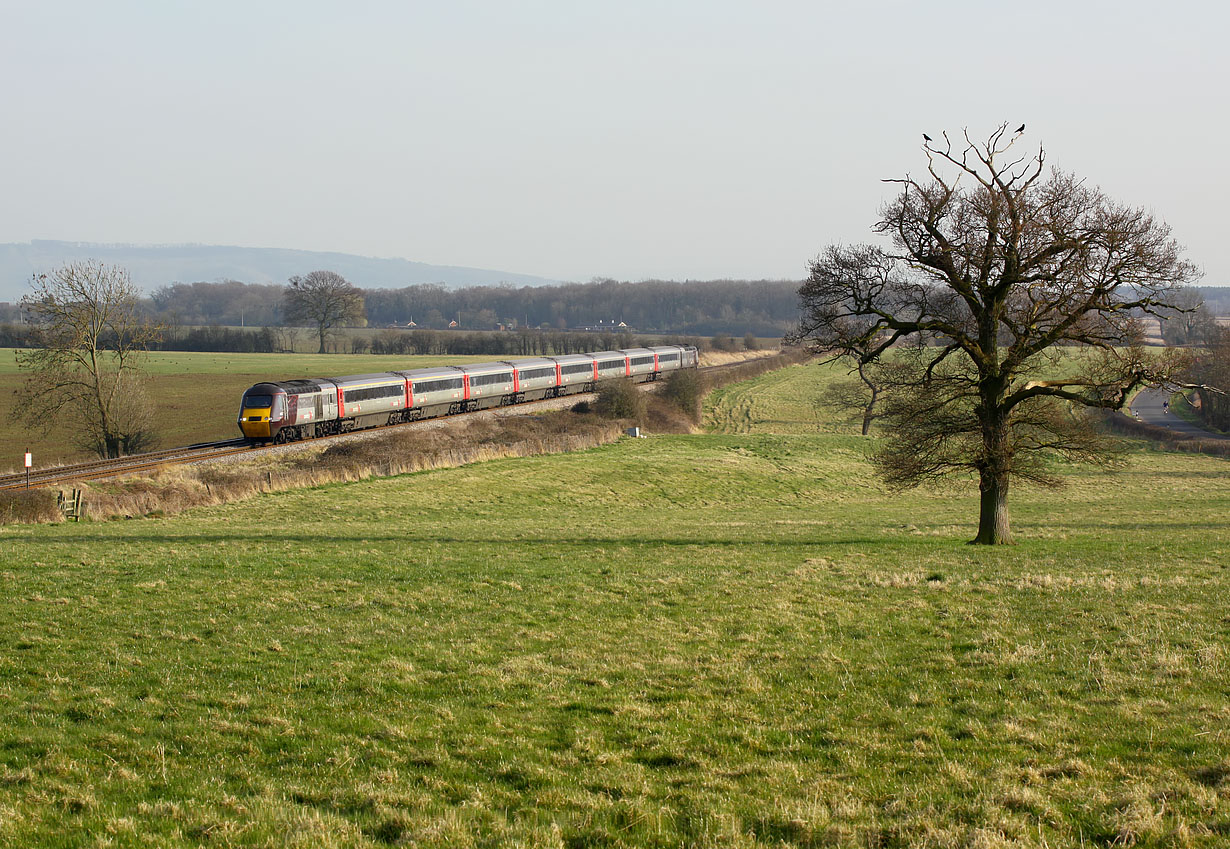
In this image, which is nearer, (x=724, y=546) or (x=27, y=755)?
(x=27, y=755)

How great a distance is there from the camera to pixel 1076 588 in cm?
1392

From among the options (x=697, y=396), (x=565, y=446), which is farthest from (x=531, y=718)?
(x=697, y=396)

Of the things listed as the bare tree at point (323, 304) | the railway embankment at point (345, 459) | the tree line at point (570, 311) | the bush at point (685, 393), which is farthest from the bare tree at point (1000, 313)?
the tree line at point (570, 311)

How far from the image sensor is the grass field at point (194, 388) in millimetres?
48250

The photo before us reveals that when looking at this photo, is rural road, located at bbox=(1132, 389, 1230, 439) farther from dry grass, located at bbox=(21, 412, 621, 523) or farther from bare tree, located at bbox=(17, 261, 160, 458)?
bare tree, located at bbox=(17, 261, 160, 458)

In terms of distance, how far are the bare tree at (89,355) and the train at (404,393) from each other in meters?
7.37

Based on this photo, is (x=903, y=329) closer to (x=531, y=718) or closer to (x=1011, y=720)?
(x=1011, y=720)

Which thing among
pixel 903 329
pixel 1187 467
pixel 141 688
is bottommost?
pixel 1187 467

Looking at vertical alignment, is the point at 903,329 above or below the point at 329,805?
above

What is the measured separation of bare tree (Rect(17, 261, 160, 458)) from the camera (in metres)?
42.4

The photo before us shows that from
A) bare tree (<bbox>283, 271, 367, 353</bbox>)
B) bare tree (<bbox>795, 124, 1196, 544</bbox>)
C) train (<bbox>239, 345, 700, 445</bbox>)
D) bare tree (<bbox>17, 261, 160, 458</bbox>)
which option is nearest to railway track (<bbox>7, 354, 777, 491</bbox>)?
train (<bbox>239, 345, 700, 445</bbox>)

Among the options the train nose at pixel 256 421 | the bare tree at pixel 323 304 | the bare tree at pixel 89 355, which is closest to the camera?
the train nose at pixel 256 421

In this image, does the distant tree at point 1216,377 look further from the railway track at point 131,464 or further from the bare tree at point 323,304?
the bare tree at point 323,304

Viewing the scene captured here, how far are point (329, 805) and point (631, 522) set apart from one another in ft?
69.9
